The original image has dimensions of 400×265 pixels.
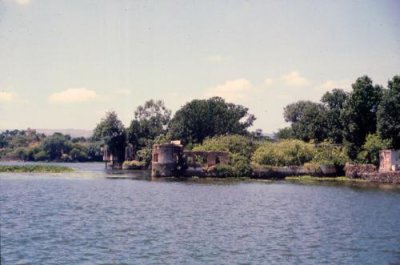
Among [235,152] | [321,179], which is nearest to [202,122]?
[235,152]

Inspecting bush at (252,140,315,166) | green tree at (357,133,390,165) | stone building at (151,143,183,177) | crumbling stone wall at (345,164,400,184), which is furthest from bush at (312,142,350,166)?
stone building at (151,143,183,177)

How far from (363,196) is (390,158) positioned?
23558mm

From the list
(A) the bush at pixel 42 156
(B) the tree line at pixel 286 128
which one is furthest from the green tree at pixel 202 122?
(A) the bush at pixel 42 156

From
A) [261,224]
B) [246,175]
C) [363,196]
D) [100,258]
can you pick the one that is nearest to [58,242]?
[100,258]

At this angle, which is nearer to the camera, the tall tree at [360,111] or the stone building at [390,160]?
the stone building at [390,160]

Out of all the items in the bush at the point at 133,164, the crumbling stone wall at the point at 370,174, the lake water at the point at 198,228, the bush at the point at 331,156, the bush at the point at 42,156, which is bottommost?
the lake water at the point at 198,228

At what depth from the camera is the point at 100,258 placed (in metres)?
21.4

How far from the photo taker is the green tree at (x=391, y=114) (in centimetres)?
7044

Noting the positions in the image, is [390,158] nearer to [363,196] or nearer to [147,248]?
[363,196]

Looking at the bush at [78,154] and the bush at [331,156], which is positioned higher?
the bush at [78,154]

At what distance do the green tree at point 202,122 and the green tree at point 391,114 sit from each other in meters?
44.6

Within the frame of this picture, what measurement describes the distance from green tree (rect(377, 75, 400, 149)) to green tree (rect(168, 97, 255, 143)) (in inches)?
1755

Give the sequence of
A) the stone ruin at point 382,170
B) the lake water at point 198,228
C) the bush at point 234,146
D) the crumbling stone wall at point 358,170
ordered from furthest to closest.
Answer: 1. the bush at point 234,146
2. the crumbling stone wall at point 358,170
3. the stone ruin at point 382,170
4. the lake water at point 198,228

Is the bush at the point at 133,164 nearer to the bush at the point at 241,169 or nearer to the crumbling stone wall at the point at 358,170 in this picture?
the bush at the point at 241,169
